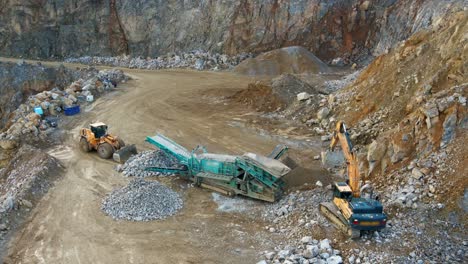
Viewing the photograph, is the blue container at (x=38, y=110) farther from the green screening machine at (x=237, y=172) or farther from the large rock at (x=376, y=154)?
the large rock at (x=376, y=154)

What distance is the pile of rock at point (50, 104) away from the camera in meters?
18.8

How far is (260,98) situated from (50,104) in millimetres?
10087

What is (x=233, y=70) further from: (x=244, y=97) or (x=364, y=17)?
(x=364, y=17)

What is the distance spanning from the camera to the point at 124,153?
52.9 ft

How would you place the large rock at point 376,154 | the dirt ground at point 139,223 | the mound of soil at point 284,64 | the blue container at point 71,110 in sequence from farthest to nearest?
the mound of soil at point 284,64
the blue container at point 71,110
the large rock at point 376,154
the dirt ground at point 139,223

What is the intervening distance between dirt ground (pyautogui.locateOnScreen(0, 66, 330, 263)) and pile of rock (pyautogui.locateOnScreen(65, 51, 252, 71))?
11.7 m

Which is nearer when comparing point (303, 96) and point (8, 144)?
point (8, 144)

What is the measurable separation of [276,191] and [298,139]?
5668 millimetres

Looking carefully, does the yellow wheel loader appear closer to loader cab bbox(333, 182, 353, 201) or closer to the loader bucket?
the loader bucket

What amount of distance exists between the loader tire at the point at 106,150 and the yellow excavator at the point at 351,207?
8262 millimetres

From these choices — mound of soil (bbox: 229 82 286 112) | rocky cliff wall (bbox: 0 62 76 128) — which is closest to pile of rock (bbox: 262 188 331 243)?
mound of soil (bbox: 229 82 286 112)

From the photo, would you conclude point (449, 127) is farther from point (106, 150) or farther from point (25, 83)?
point (25, 83)

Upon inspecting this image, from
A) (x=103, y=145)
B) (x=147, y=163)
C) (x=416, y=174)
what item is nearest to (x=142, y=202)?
(x=147, y=163)

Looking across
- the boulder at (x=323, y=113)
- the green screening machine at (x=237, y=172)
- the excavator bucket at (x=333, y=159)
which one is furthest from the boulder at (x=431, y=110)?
the boulder at (x=323, y=113)
